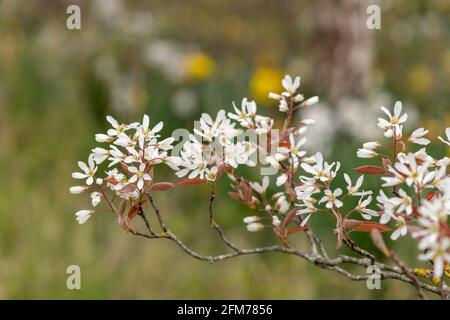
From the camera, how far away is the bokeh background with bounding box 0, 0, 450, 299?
2721mm

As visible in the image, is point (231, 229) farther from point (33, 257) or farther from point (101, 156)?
point (101, 156)

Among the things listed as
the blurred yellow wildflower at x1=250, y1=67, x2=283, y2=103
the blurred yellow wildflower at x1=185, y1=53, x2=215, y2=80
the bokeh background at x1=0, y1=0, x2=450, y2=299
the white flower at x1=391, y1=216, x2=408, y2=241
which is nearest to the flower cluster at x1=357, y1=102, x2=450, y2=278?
the white flower at x1=391, y1=216, x2=408, y2=241

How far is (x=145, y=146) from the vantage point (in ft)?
3.38

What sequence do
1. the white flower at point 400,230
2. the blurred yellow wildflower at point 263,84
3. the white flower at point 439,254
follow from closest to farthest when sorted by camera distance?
the white flower at point 439,254
the white flower at point 400,230
the blurred yellow wildflower at point 263,84

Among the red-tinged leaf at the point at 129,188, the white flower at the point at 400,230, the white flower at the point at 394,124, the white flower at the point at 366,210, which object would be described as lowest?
the white flower at the point at 400,230

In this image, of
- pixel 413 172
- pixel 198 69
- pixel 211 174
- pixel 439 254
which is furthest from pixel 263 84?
pixel 439 254

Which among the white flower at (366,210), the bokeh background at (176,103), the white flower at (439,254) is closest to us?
the white flower at (439,254)

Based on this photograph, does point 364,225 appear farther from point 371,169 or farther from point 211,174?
point 211,174

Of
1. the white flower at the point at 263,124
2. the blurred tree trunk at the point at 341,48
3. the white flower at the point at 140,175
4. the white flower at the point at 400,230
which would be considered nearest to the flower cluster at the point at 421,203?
the white flower at the point at 400,230

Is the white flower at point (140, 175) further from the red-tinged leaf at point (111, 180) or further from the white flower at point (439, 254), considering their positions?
the white flower at point (439, 254)

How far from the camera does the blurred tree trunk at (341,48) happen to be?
417 centimetres

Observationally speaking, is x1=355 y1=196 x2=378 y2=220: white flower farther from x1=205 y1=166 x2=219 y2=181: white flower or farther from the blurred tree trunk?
the blurred tree trunk

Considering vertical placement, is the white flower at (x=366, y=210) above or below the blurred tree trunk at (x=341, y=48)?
below

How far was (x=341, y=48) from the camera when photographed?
4250mm
